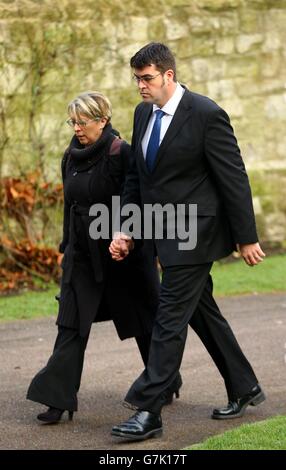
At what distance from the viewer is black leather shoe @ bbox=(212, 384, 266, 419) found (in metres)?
6.39

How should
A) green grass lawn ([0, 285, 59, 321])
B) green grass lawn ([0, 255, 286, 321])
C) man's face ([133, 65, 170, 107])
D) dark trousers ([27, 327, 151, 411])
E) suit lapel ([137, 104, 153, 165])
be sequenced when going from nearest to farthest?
man's face ([133, 65, 170, 107])
suit lapel ([137, 104, 153, 165])
dark trousers ([27, 327, 151, 411])
green grass lawn ([0, 285, 59, 321])
green grass lawn ([0, 255, 286, 321])

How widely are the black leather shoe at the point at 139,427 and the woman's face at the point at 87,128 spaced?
61.5 inches

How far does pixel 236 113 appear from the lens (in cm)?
1312

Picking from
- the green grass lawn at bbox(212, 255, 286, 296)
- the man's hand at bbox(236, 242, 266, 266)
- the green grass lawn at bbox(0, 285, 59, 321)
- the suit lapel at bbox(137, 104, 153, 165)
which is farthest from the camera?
the green grass lawn at bbox(212, 255, 286, 296)

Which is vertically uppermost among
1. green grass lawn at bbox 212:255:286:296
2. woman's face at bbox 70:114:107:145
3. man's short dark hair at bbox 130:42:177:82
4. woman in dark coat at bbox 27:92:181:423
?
man's short dark hair at bbox 130:42:177:82

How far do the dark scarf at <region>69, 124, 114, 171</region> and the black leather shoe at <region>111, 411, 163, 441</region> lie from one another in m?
1.45

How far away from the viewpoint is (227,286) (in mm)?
11234

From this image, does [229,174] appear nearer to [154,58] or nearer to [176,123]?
[176,123]

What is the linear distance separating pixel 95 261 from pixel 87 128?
0.73m

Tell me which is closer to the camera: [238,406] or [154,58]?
[154,58]

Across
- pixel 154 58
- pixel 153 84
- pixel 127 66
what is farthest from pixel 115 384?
pixel 127 66

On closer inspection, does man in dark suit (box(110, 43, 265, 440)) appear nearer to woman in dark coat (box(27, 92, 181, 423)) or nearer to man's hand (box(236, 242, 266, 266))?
man's hand (box(236, 242, 266, 266))

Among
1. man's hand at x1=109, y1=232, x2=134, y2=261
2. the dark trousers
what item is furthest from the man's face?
the dark trousers

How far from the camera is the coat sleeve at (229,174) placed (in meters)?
5.97
